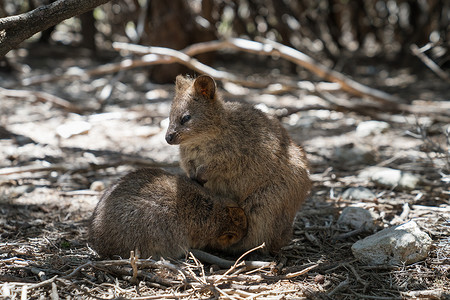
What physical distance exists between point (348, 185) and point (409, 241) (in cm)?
177

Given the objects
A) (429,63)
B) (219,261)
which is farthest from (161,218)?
(429,63)

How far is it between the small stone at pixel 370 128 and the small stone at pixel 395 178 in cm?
168

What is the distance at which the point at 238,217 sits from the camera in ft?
12.2

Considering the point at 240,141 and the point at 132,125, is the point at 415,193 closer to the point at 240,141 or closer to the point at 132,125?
the point at 240,141

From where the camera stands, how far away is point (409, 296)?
305 centimetres

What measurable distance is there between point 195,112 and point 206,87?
224 mm

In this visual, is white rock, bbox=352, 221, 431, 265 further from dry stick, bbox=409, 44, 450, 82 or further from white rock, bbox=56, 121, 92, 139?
white rock, bbox=56, 121, 92, 139

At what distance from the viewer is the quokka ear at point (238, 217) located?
3723mm

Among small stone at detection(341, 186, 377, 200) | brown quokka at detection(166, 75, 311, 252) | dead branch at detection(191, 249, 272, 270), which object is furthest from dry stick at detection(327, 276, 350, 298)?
small stone at detection(341, 186, 377, 200)

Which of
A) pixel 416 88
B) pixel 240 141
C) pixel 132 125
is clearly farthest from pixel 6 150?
pixel 416 88

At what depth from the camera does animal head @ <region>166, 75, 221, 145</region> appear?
3.87 m

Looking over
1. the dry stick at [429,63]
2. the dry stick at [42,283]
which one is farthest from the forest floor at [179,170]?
the dry stick at [429,63]

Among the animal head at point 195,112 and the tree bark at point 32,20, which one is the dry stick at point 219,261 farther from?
the tree bark at point 32,20

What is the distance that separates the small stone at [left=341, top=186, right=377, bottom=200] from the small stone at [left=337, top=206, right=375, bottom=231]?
48 cm
